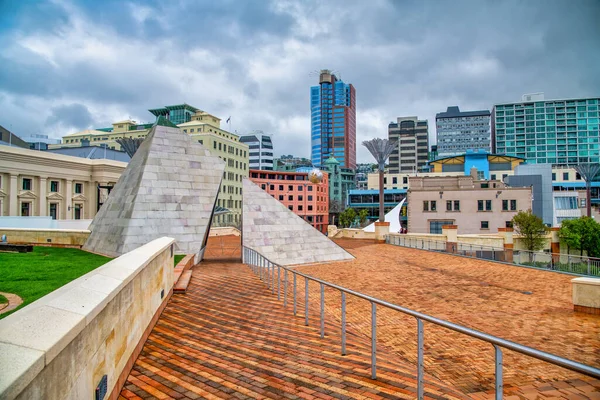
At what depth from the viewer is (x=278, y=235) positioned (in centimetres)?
1939

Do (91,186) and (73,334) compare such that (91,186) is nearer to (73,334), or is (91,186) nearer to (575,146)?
(73,334)

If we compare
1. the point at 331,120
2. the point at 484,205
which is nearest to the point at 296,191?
the point at 484,205

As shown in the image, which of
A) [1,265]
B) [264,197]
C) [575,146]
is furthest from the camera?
[575,146]

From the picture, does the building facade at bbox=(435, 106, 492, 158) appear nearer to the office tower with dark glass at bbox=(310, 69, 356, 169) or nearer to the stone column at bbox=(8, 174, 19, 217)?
the office tower with dark glass at bbox=(310, 69, 356, 169)

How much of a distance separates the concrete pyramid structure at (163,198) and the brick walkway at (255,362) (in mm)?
8123

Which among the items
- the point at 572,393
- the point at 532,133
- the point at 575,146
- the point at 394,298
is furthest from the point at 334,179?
the point at 572,393

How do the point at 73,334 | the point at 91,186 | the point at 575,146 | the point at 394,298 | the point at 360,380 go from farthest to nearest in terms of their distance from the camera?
the point at 575,146 → the point at 91,186 → the point at 394,298 → the point at 360,380 → the point at 73,334

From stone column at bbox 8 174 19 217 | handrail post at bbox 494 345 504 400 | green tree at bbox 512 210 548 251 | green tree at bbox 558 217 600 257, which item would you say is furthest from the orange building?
handrail post at bbox 494 345 504 400

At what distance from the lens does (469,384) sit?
19.2 ft

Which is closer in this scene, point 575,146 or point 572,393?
point 572,393

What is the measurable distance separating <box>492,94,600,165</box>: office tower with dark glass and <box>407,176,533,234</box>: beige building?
9848 centimetres

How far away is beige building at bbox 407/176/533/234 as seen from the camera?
40.7m

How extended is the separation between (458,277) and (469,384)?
11.4m

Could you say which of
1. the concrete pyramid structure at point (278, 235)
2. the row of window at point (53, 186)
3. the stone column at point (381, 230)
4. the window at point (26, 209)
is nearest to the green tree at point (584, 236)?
the stone column at point (381, 230)
